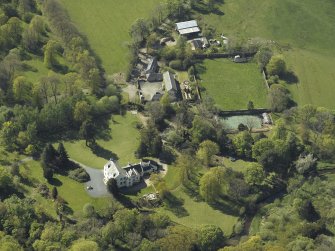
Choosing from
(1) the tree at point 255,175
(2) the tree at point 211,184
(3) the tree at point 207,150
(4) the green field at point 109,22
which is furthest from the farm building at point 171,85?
(1) the tree at point 255,175

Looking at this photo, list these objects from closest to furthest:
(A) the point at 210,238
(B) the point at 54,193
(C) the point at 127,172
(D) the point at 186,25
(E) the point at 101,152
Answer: (A) the point at 210,238 < (B) the point at 54,193 < (C) the point at 127,172 < (E) the point at 101,152 < (D) the point at 186,25

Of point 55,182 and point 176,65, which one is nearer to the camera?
point 55,182

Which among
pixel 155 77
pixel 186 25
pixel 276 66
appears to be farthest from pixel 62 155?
pixel 186 25

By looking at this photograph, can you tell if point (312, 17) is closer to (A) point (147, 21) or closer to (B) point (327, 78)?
(B) point (327, 78)

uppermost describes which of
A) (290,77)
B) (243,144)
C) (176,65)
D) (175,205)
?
(176,65)

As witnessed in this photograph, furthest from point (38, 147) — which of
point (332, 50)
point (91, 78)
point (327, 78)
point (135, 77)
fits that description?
point (332, 50)

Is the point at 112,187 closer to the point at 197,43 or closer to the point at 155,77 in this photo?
the point at 155,77
